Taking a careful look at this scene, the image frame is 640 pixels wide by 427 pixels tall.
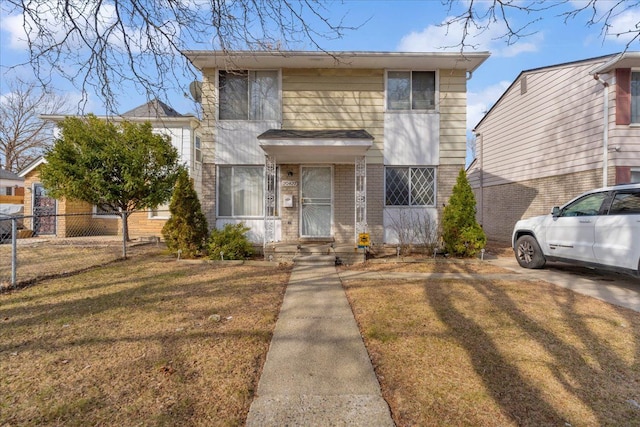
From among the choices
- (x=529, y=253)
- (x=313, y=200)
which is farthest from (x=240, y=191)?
(x=529, y=253)

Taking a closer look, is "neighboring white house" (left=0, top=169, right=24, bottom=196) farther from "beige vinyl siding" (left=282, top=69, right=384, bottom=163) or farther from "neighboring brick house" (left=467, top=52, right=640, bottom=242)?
"neighboring brick house" (left=467, top=52, right=640, bottom=242)

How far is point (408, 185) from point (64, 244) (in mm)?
11436

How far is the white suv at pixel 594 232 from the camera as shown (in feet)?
17.4

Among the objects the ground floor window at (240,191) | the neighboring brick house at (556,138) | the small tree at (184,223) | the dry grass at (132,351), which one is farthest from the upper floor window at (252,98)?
the neighboring brick house at (556,138)

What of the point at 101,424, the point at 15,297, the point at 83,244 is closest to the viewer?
the point at 101,424

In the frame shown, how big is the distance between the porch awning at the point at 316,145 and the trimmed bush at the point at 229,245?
232 centimetres

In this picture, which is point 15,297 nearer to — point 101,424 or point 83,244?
point 101,424

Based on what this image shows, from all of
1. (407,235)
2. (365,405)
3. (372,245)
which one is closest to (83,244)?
(372,245)

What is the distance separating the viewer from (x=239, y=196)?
9297mm

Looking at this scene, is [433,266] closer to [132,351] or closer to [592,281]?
[592,281]

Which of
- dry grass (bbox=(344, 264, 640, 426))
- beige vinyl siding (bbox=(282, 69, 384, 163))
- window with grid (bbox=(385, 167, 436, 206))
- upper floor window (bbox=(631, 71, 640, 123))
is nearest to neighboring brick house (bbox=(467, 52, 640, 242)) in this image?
upper floor window (bbox=(631, 71, 640, 123))

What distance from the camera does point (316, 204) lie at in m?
9.28

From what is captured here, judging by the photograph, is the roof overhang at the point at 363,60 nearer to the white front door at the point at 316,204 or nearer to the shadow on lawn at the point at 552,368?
the white front door at the point at 316,204

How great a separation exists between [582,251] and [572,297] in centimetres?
150
